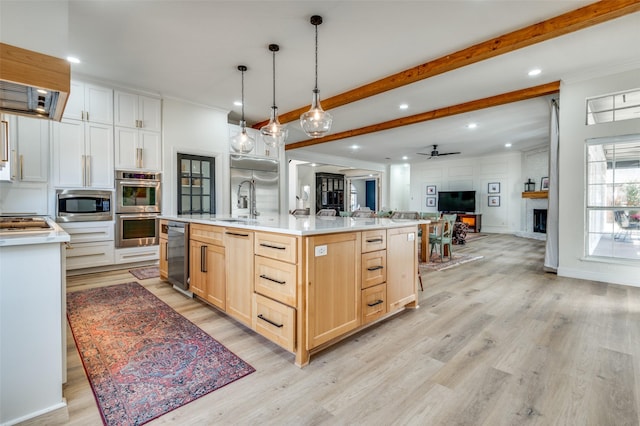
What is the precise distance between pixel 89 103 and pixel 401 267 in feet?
15.6

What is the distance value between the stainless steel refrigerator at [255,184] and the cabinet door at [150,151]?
50.5 inches

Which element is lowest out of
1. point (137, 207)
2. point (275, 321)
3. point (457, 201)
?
point (275, 321)

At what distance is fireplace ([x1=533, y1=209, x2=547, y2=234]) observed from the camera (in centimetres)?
873

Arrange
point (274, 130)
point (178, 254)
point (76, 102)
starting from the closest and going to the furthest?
point (178, 254), point (274, 130), point (76, 102)

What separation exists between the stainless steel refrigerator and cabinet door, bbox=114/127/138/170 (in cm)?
162

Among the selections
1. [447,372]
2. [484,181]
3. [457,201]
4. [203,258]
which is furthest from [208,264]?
[484,181]

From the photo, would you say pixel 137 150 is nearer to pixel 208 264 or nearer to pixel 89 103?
pixel 89 103

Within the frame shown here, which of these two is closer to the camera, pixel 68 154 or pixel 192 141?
pixel 68 154

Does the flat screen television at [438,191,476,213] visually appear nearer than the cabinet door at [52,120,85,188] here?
No

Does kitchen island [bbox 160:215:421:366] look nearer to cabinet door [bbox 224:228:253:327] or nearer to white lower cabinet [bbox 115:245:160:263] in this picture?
cabinet door [bbox 224:228:253:327]

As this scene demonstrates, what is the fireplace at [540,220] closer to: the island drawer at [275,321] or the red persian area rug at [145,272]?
the island drawer at [275,321]

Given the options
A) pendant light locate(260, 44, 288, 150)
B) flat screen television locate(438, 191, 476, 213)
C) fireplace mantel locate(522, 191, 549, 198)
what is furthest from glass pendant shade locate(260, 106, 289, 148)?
flat screen television locate(438, 191, 476, 213)

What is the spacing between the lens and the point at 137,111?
4516 millimetres

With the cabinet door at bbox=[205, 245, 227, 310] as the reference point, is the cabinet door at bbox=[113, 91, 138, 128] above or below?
above
